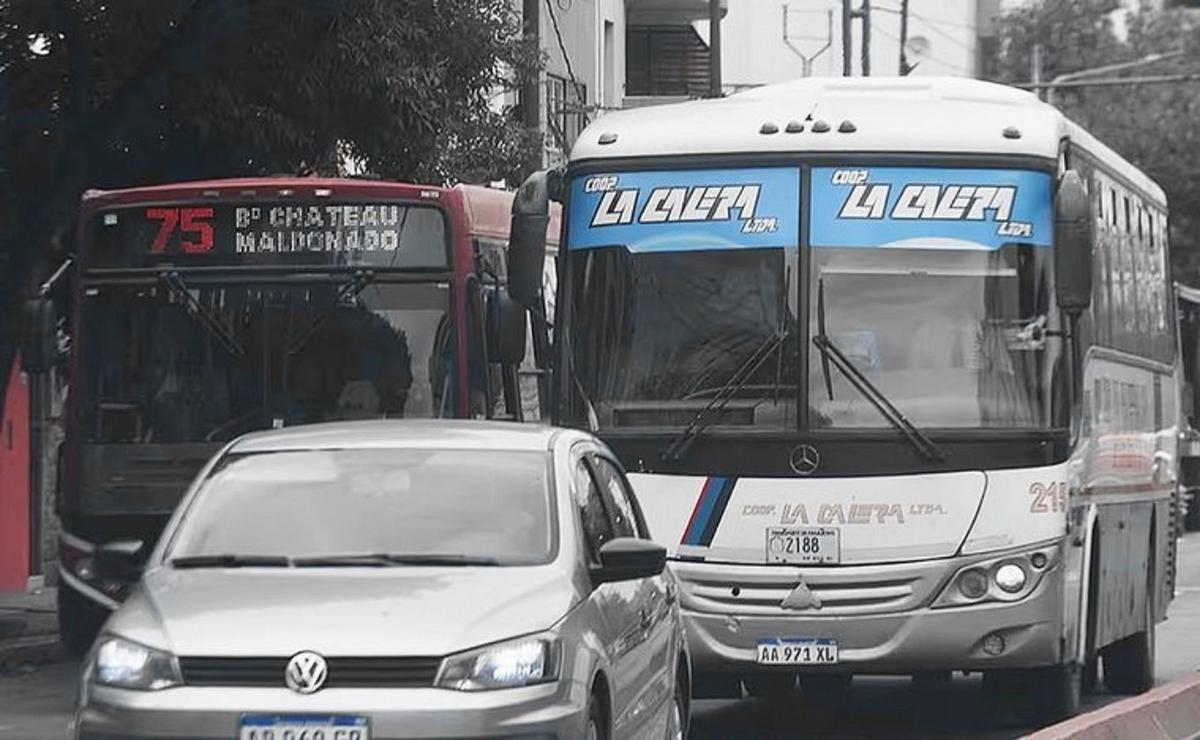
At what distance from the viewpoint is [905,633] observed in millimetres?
13617

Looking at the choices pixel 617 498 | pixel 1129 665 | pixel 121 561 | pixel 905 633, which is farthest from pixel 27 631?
pixel 121 561

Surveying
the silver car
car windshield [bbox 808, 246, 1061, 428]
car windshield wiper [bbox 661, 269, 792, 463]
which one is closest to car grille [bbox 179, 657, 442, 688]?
the silver car

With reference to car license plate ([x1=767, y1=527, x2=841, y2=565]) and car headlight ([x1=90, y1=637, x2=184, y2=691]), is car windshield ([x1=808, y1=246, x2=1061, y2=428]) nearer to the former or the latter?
car license plate ([x1=767, y1=527, x2=841, y2=565])

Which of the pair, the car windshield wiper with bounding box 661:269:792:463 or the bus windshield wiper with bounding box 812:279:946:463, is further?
the car windshield wiper with bounding box 661:269:792:463

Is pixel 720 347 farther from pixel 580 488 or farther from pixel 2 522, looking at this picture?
pixel 2 522

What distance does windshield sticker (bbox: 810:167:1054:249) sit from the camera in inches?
554

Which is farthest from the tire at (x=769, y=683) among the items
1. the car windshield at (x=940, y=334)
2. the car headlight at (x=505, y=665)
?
the car headlight at (x=505, y=665)

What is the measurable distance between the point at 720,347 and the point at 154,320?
4666 mm

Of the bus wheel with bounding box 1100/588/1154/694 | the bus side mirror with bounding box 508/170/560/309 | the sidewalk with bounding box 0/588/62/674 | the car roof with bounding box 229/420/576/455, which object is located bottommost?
the sidewalk with bounding box 0/588/62/674

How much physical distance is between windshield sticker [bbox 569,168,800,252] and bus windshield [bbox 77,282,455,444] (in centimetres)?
287

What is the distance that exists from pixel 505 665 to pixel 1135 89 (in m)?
69.1

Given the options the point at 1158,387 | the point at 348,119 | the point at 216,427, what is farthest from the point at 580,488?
the point at 348,119

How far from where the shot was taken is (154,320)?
1728 cm

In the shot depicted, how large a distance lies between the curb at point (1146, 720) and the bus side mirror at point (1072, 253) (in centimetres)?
197
